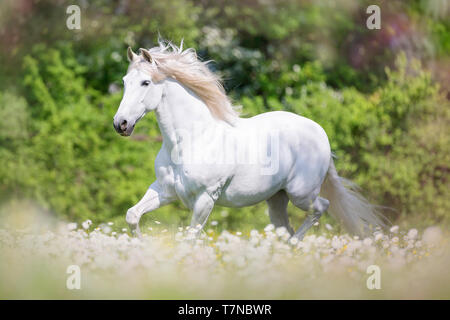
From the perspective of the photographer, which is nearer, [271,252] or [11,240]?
[271,252]

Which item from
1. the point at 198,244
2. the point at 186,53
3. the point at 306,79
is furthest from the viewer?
the point at 306,79

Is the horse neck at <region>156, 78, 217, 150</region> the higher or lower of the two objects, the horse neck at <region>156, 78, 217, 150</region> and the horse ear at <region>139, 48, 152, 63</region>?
the lower

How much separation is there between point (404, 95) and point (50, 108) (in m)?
5.01

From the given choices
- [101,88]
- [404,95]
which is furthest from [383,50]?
[101,88]

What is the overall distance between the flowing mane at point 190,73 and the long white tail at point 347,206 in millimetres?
1238

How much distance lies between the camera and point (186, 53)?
457cm

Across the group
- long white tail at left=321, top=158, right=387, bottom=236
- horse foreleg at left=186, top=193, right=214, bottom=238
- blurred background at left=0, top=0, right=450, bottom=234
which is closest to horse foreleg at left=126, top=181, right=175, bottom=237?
horse foreleg at left=186, top=193, right=214, bottom=238

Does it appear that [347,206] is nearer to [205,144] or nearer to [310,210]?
[310,210]

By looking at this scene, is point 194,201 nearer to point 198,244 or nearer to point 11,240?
point 198,244

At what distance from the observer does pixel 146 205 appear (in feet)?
14.1

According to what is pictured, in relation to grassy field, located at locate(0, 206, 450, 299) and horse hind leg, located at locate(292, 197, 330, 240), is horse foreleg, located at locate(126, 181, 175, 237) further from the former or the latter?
horse hind leg, located at locate(292, 197, 330, 240)

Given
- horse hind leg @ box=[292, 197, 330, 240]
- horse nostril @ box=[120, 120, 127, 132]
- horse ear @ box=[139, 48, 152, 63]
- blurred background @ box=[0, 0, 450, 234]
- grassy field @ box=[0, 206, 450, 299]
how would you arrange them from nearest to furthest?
grassy field @ box=[0, 206, 450, 299], horse nostril @ box=[120, 120, 127, 132], horse ear @ box=[139, 48, 152, 63], horse hind leg @ box=[292, 197, 330, 240], blurred background @ box=[0, 0, 450, 234]

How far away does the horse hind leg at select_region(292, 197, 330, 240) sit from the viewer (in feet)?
15.9

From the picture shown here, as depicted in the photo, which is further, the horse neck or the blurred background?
the blurred background
